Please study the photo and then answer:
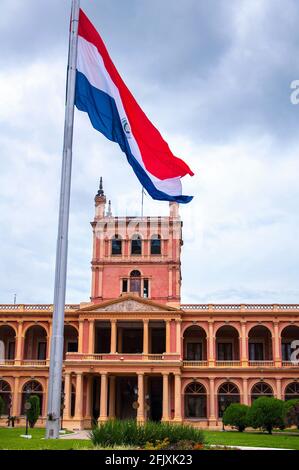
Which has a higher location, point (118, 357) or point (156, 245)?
point (156, 245)

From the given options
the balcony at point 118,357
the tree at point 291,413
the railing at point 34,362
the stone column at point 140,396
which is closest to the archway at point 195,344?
the balcony at point 118,357

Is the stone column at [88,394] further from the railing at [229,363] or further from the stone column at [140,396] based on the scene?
the railing at [229,363]

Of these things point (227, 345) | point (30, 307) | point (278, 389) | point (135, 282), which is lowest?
point (278, 389)

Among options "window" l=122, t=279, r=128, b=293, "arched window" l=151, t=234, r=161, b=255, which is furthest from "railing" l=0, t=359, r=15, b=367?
"arched window" l=151, t=234, r=161, b=255

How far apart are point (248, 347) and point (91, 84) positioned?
4558 centimetres

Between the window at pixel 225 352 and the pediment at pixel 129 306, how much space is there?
7.78 meters

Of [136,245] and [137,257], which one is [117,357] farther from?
[136,245]

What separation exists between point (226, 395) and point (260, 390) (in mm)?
3153

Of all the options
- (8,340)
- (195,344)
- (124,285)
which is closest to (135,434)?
(195,344)

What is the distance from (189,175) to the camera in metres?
17.1

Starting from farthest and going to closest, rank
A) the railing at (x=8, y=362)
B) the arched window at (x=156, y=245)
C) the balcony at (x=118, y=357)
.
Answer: the arched window at (x=156, y=245) < the railing at (x=8, y=362) < the balcony at (x=118, y=357)

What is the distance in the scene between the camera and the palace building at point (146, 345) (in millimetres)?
52000

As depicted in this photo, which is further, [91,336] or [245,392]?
[245,392]

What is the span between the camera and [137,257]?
6075cm
